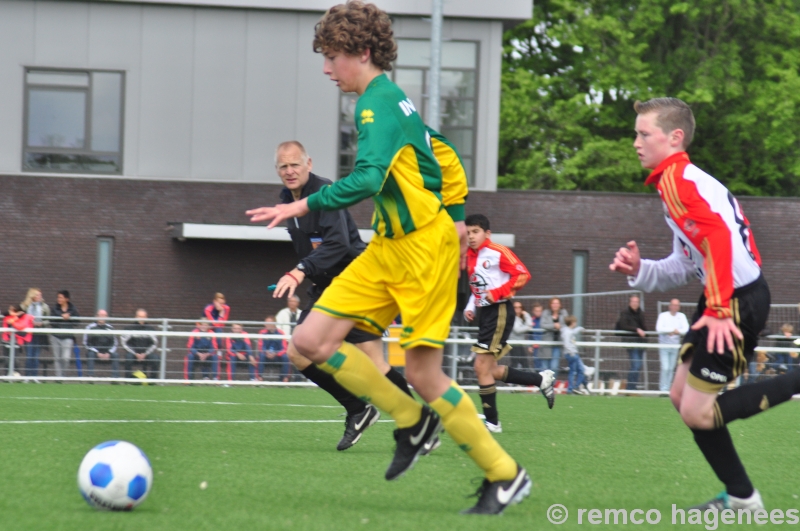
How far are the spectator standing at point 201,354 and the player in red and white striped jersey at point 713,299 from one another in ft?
38.0

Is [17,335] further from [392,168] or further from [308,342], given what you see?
[392,168]

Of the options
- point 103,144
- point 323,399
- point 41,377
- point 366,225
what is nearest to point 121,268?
point 103,144

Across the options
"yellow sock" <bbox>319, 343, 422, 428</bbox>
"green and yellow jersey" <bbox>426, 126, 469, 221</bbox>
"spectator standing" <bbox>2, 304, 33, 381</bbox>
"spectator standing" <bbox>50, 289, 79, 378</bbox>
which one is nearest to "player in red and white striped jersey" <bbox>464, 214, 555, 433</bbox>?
"green and yellow jersey" <bbox>426, 126, 469, 221</bbox>

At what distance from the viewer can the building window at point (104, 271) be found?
2222 cm

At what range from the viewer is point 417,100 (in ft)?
74.6

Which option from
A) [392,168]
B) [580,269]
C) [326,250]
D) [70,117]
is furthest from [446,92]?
[392,168]

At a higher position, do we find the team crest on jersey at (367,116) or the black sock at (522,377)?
the team crest on jersey at (367,116)

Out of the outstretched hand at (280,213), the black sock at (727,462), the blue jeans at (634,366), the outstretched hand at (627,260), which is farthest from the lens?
the blue jeans at (634,366)

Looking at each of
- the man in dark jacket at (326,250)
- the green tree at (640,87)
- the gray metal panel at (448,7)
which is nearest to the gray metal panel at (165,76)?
the gray metal panel at (448,7)

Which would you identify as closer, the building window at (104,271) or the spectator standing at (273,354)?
the spectator standing at (273,354)

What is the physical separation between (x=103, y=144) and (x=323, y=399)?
1113 cm

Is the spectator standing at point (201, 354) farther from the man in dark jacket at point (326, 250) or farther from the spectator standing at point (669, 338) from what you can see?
the man in dark jacket at point (326, 250)

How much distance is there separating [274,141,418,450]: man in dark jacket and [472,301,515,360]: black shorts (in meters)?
2.09

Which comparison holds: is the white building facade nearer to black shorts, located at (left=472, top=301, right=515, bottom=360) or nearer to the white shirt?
the white shirt
